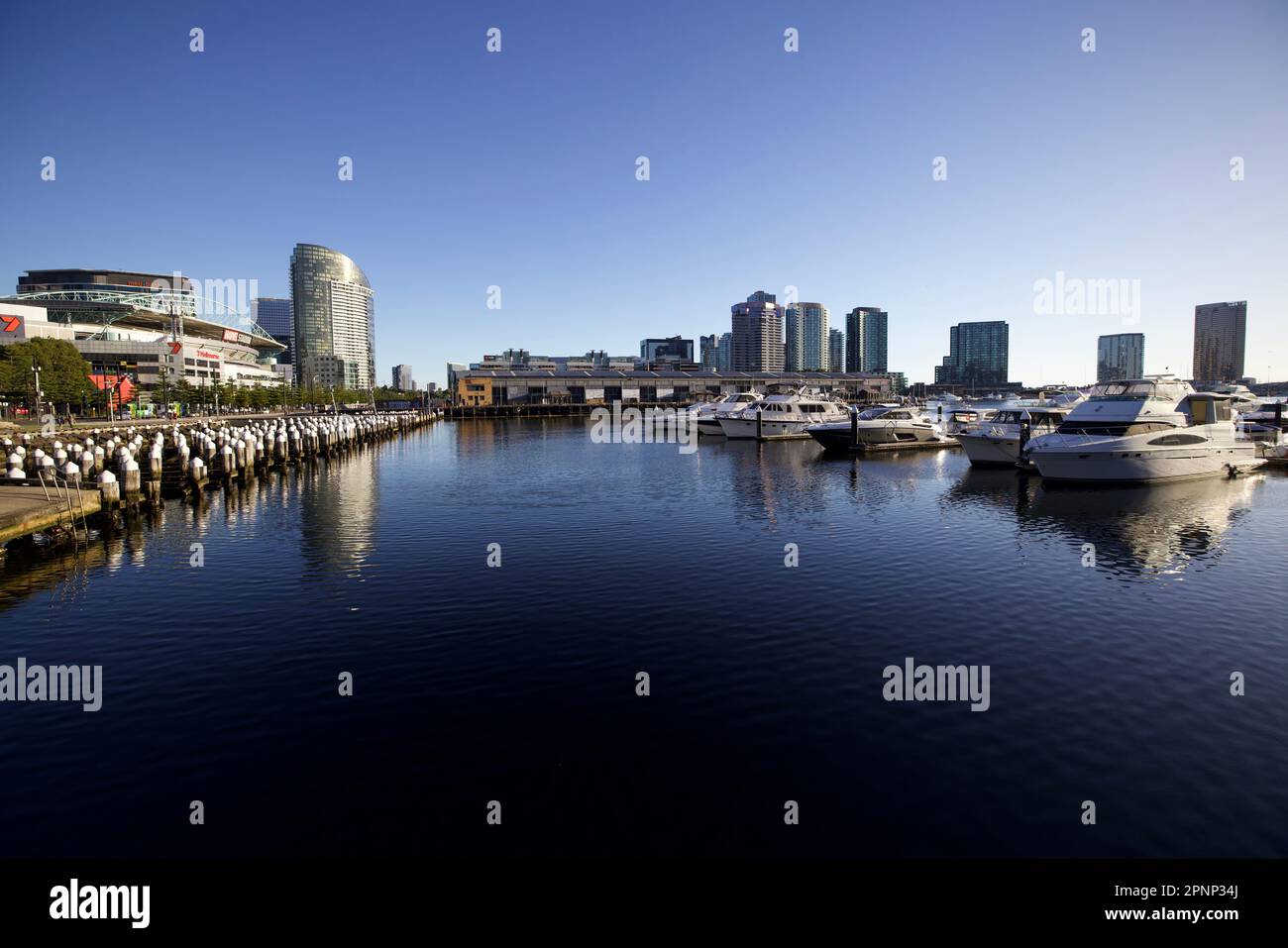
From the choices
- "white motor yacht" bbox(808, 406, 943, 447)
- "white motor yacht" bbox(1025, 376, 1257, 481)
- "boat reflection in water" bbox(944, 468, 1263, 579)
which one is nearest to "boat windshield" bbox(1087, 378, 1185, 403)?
"white motor yacht" bbox(1025, 376, 1257, 481)

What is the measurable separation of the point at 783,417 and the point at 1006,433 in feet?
103

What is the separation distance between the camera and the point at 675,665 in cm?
1577

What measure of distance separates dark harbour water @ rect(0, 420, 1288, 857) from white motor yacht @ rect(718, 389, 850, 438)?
2039 inches

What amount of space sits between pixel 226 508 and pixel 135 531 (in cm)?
621

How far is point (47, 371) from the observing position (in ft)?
269

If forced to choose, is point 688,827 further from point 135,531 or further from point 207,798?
point 135,531

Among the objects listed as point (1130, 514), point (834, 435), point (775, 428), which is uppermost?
point (775, 428)

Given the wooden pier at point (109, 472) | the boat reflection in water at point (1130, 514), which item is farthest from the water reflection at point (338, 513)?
the boat reflection in water at point (1130, 514)

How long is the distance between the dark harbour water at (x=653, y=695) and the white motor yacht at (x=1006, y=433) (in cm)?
2283

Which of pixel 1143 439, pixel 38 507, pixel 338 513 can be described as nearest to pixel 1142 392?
pixel 1143 439

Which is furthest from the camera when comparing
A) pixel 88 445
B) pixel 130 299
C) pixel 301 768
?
pixel 130 299

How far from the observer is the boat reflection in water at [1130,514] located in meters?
25.6
